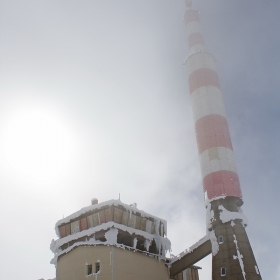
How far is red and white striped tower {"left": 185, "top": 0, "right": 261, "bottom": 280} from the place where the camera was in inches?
1320

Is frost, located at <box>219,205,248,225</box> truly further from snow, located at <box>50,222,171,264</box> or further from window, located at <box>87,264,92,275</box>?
window, located at <box>87,264,92,275</box>

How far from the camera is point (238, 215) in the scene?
35.8m

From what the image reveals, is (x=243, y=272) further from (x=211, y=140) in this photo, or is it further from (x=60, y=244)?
(x=60, y=244)

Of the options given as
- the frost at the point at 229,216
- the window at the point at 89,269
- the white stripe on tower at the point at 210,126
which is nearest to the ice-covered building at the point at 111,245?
the window at the point at 89,269

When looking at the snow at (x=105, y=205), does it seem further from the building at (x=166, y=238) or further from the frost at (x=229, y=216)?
the frost at (x=229, y=216)

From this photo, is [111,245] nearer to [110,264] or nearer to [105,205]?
[110,264]

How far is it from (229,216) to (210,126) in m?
11.2

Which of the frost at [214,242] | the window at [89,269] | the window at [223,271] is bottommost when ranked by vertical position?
the window at [223,271]

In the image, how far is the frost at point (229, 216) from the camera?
35.6 m

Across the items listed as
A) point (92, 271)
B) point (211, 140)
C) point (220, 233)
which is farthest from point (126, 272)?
point (211, 140)

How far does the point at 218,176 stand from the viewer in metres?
37.5

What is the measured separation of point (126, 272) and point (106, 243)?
11.5ft

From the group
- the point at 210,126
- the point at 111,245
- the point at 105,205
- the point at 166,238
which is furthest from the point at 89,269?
the point at 210,126

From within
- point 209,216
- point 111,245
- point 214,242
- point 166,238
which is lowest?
point 111,245
